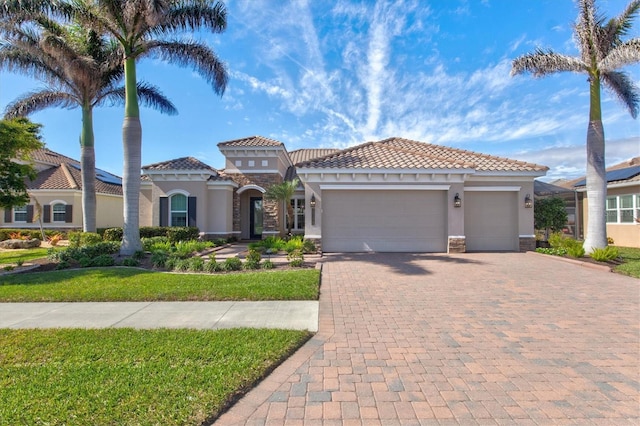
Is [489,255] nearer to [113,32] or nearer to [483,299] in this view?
[483,299]

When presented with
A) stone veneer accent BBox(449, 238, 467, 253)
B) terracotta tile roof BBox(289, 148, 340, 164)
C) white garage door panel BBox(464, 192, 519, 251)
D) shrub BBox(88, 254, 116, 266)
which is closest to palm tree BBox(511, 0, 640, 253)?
white garage door panel BBox(464, 192, 519, 251)

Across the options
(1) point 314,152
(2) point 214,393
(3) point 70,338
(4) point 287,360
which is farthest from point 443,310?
(1) point 314,152

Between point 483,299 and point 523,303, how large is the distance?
0.70 meters

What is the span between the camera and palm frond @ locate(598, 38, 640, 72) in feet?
30.3

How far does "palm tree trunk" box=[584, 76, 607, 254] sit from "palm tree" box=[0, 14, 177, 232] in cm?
1904

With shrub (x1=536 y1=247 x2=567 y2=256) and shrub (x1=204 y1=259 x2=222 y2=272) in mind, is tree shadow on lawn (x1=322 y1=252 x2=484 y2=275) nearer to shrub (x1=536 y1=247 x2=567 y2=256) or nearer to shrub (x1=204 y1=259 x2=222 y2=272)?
shrub (x1=536 y1=247 x2=567 y2=256)

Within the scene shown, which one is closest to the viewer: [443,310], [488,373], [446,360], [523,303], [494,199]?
[488,373]

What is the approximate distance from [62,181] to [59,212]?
7.50 feet

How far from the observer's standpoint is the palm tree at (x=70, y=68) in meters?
12.1

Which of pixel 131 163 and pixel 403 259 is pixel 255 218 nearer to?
pixel 131 163

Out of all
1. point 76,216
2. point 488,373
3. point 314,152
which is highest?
point 314,152

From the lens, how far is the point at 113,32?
1039 centimetres

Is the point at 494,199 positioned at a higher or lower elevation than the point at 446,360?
higher

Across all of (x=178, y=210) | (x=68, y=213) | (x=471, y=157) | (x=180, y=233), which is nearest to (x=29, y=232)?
(x=68, y=213)
